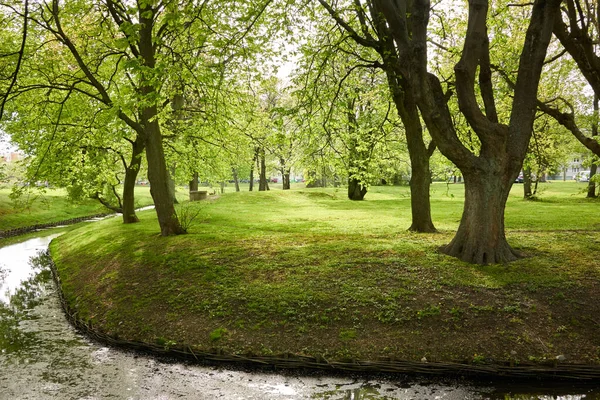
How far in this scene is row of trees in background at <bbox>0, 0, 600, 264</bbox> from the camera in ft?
33.0

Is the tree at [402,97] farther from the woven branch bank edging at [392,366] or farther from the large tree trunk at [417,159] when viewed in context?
the woven branch bank edging at [392,366]

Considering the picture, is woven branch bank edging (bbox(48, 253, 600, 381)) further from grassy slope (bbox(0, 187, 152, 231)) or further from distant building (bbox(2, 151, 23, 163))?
grassy slope (bbox(0, 187, 152, 231))

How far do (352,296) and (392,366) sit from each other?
2.13m

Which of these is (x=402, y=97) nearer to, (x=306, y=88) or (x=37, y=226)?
(x=306, y=88)

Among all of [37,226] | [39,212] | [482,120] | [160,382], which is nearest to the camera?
[160,382]

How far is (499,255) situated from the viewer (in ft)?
33.6

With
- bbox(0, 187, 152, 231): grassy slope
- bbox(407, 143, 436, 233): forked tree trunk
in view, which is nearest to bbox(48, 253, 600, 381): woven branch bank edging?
bbox(407, 143, 436, 233): forked tree trunk

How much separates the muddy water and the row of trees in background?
431 cm

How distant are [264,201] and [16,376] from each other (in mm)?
24925

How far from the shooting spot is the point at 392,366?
734 centimetres

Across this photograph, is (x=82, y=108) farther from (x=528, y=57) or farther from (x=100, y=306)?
(x=528, y=57)

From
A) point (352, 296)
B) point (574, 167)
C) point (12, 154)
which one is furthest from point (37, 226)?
point (12, 154)

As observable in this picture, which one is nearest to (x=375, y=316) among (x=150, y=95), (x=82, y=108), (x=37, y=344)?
(x=150, y=95)

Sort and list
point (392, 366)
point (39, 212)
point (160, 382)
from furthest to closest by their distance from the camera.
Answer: point (39, 212), point (160, 382), point (392, 366)
